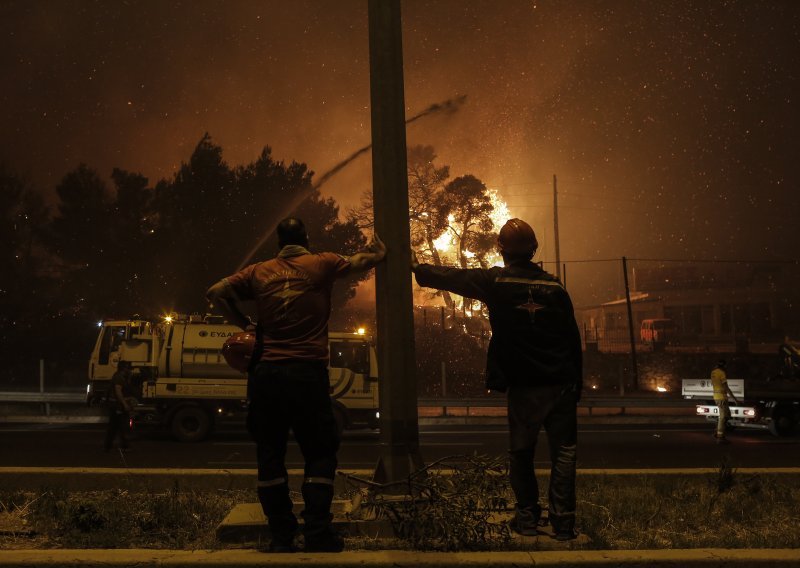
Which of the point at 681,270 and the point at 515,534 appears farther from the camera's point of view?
the point at 681,270

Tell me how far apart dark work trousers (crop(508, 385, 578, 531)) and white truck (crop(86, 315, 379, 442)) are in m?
11.9

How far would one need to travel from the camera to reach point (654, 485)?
583 centimetres

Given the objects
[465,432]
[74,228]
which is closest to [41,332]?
[74,228]

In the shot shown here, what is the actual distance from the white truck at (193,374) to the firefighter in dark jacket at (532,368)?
1195cm

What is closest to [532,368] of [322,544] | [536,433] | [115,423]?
[536,433]

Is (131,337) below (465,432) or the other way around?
the other way around

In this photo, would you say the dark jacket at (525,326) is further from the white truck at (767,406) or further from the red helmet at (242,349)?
the white truck at (767,406)

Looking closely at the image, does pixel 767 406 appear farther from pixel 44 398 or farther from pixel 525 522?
pixel 44 398

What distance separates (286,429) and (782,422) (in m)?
14.9

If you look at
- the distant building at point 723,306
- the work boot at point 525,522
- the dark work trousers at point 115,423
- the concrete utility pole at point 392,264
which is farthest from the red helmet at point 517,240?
the distant building at point 723,306

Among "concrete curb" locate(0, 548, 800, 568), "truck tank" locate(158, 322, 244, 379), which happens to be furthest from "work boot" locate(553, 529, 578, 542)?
"truck tank" locate(158, 322, 244, 379)

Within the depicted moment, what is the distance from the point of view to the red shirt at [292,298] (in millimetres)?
4297

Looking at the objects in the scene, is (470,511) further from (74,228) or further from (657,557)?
(74,228)

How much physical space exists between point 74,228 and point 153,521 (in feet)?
128
